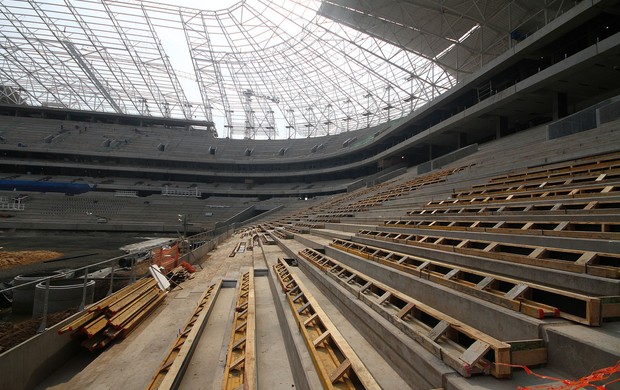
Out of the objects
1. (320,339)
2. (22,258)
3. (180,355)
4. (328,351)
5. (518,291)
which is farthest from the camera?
(22,258)

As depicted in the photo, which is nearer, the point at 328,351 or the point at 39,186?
the point at 328,351

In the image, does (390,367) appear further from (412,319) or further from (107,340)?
(107,340)

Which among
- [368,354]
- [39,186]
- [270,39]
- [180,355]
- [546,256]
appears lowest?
[180,355]

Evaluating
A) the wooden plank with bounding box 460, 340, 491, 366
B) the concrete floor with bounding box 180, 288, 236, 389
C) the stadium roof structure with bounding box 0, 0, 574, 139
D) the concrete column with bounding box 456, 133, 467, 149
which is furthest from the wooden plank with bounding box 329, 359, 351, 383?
the concrete column with bounding box 456, 133, 467, 149

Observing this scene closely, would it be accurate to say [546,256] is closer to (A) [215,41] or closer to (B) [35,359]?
(B) [35,359]

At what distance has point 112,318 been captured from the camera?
18.0ft

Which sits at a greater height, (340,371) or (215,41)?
(215,41)

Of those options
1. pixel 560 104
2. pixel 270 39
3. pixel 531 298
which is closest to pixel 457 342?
pixel 531 298

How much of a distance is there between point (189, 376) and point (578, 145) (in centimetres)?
1331

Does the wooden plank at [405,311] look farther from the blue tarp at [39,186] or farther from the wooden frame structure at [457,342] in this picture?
the blue tarp at [39,186]

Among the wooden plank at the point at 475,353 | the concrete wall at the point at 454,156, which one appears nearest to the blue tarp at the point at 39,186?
the concrete wall at the point at 454,156

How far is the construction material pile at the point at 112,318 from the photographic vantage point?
5055 millimetres

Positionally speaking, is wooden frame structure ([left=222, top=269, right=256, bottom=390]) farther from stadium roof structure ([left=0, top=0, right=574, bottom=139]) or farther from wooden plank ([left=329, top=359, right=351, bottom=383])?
stadium roof structure ([left=0, top=0, right=574, bottom=139])

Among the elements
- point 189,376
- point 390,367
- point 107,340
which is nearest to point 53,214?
point 107,340
